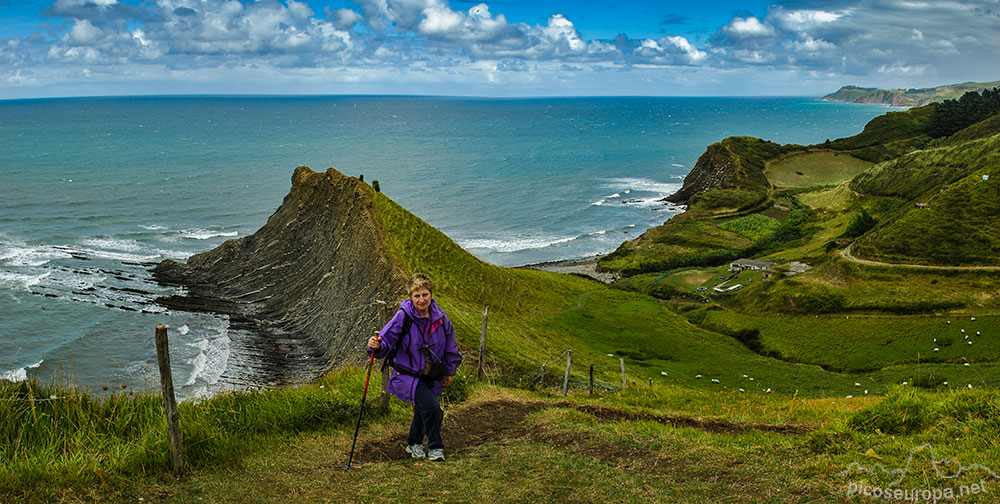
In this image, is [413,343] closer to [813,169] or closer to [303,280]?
[303,280]

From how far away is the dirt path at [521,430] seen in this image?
1175 cm

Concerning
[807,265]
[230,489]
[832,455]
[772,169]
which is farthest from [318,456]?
[772,169]

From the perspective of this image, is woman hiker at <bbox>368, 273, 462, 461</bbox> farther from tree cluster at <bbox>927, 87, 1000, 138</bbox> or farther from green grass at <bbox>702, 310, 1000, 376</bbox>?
tree cluster at <bbox>927, 87, 1000, 138</bbox>

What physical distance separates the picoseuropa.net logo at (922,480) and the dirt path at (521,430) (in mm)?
3037

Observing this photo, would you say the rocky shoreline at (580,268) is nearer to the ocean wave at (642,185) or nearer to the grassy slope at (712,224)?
the grassy slope at (712,224)

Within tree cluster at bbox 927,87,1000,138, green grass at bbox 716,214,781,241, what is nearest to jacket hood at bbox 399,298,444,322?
green grass at bbox 716,214,781,241

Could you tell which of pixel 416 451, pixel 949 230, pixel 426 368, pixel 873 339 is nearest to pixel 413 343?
pixel 426 368

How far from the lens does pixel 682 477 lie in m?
10.4

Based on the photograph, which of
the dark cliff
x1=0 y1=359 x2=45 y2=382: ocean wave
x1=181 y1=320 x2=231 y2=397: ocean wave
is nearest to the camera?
x1=0 y1=359 x2=45 y2=382: ocean wave

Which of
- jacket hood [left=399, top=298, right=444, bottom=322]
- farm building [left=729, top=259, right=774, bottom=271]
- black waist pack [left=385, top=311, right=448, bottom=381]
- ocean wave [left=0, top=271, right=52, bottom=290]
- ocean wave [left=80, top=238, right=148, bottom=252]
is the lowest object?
farm building [left=729, top=259, right=774, bottom=271]

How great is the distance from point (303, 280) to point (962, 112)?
154 m

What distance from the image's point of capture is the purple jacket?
10.9m

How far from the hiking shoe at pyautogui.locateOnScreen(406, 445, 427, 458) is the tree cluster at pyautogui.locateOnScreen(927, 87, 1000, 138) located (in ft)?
550

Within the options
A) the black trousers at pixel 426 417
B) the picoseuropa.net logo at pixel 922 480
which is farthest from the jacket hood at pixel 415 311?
the picoseuropa.net logo at pixel 922 480
